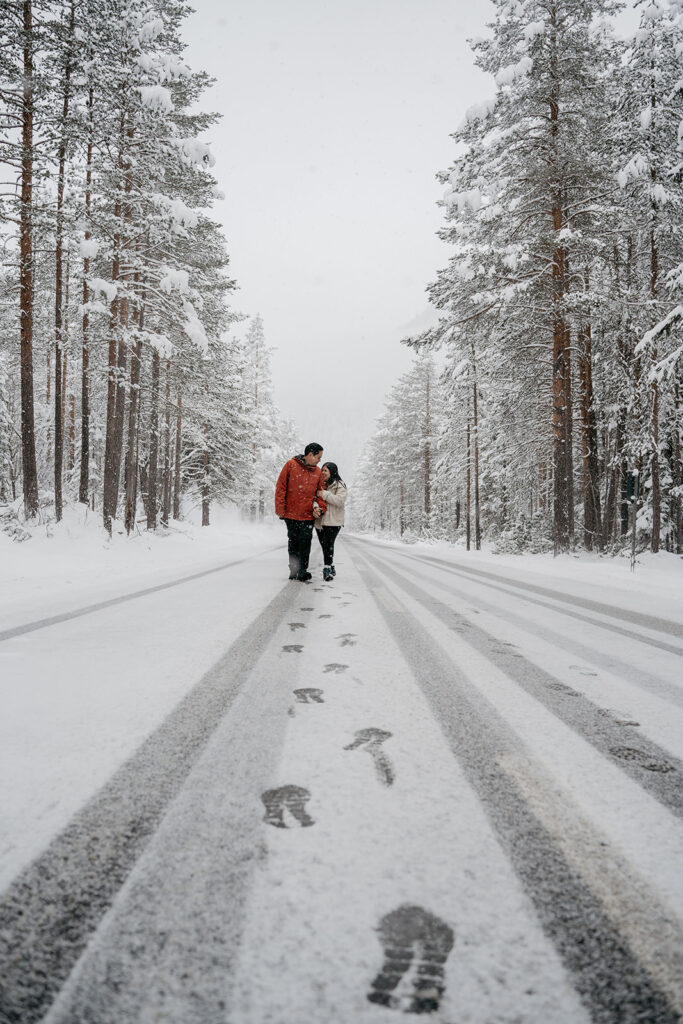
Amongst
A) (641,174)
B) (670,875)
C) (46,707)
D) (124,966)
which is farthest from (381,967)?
(641,174)

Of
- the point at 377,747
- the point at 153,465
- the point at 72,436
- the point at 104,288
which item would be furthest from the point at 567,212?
the point at 72,436

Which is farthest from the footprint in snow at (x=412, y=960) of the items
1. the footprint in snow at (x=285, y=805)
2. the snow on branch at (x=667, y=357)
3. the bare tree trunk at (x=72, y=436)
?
the bare tree trunk at (x=72, y=436)

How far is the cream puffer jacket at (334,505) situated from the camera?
6.68 metres

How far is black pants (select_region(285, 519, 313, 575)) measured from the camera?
636 centimetres

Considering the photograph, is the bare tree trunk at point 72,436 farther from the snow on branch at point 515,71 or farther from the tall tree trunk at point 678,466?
the tall tree trunk at point 678,466

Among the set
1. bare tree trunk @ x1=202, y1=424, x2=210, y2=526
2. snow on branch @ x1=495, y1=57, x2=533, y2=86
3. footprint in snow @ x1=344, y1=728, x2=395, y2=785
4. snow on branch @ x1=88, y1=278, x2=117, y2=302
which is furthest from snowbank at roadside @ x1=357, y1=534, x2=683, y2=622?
bare tree trunk @ x1=202, y1=424, x2=210, y2=526

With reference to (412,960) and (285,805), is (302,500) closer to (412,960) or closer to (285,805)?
(285,805)

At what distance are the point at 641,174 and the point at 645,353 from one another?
3896 millimetres

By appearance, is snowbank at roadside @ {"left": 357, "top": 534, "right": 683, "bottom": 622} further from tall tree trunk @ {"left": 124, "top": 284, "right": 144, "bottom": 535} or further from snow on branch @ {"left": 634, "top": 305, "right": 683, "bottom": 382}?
tall tree trunk @ {"left": 124, "top": 284, "right": 144, "bottom": 535}

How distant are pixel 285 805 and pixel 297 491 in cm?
521

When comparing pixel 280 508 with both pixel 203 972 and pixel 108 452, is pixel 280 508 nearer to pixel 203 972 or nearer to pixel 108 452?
pixel 203 972

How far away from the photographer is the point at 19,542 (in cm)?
923

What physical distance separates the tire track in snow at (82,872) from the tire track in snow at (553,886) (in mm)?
809

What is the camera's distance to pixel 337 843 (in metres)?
1.11
